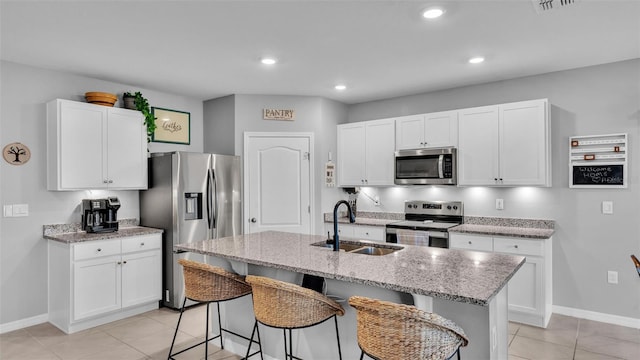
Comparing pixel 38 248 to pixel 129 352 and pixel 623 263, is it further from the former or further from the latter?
pixel 623 263

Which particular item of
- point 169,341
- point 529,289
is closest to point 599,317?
point 529,289

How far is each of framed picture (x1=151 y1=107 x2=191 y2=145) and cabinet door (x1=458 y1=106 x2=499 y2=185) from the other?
354 cm

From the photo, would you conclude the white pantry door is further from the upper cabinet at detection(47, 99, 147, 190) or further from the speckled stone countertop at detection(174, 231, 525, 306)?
the speckled stone countertop at detection(174, 231, 525, 306)

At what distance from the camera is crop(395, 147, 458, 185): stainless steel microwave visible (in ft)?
14.3

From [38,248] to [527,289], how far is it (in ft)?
15.9

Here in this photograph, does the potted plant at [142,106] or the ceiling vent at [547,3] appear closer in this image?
the ceiling vent at [547,3]

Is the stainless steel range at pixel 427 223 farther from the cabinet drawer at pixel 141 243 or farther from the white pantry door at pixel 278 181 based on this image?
the cabinet drawer at pixel 141 243

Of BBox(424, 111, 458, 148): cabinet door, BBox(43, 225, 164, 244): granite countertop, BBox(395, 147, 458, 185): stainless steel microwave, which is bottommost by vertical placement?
BBox(43, 225, 164, 244): granite countertop

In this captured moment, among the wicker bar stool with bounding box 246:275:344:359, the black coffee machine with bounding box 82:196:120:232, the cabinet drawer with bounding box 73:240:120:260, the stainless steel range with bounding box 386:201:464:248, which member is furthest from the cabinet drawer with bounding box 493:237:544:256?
the black coffee machine with bounding box 82:196:120:232

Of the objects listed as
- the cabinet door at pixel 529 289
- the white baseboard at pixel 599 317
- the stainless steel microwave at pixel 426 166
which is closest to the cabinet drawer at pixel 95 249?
the stainless steel microwave at pixel 426 166

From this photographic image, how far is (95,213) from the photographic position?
3.93 meters

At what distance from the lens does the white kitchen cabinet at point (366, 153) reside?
16.1 ft

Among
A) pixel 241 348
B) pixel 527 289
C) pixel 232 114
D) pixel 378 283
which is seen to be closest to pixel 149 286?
pixel 241 348

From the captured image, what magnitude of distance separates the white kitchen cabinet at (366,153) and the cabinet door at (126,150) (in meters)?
2.52
